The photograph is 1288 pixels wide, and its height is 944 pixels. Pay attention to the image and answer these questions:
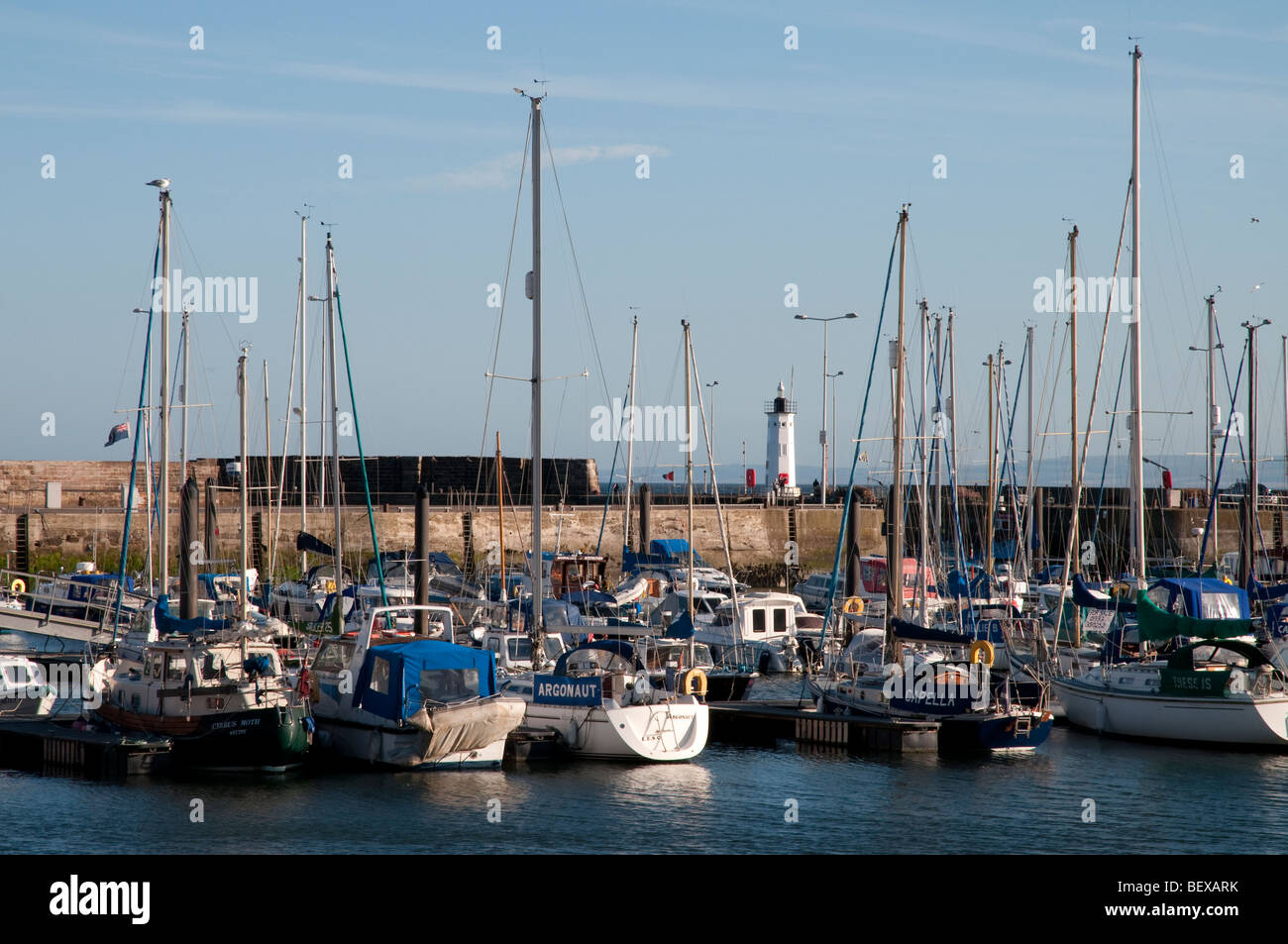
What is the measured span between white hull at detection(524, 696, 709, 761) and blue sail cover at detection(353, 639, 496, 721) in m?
1.80

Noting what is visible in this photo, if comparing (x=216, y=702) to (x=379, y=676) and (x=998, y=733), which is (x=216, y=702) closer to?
(x=379, y=676)

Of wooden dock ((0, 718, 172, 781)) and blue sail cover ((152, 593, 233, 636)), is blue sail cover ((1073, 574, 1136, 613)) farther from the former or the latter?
wooden dock ((0, 718, 172, 781))

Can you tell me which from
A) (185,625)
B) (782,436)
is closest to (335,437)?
(185,625)

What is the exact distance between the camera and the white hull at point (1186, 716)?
25.5 m

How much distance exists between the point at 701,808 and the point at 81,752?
401 inches

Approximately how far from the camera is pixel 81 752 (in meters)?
23.4

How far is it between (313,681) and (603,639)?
5.04 metres

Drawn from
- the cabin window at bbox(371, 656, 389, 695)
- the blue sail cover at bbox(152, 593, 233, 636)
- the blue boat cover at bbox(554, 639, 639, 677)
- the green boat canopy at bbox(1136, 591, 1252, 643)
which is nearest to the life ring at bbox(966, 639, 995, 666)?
the green boat canopy at bbox(1136, 591, 1252, 643)

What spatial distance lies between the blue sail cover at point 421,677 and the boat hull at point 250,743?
1271 millimetres

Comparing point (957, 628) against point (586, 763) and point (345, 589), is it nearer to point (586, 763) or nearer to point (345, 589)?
point (586, 763)

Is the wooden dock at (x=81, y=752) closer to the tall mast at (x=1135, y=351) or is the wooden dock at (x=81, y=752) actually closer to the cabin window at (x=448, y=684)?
the cabin window at (x=448, y=684)

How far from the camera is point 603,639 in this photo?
25.5 m

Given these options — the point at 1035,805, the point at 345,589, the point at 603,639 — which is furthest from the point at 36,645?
the point at 1035,805

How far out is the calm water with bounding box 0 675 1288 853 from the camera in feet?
62.5
